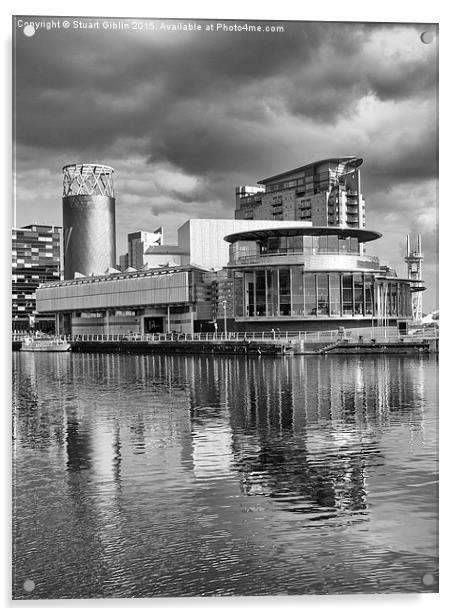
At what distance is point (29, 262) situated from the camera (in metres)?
22.2

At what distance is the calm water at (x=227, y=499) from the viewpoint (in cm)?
834

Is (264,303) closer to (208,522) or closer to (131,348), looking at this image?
(131,348)

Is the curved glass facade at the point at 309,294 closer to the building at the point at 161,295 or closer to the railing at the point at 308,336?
the railing at the point at 308,336

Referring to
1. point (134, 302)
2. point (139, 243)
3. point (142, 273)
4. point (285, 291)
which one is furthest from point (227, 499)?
point (139, 243)

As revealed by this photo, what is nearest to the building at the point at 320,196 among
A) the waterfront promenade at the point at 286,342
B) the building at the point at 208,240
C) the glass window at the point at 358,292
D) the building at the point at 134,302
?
the building at the point at 208,240

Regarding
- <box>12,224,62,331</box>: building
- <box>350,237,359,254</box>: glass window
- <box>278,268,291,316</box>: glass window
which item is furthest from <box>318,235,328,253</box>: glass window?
<box>12,224,62,331</box>: building

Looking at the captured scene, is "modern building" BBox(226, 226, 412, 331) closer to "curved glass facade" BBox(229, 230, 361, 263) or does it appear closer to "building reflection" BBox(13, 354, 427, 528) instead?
"curved glass facade" BBox(229, 230, 361, 263)

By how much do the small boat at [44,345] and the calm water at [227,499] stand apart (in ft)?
140

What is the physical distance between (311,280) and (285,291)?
7.04ft

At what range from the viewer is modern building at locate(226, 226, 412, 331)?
57656 millimetres

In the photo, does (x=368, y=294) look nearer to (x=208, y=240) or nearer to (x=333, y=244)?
(x=333, y=244)

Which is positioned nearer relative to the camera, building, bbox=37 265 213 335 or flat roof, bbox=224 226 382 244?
flat roof, bbox=224 226 382 244

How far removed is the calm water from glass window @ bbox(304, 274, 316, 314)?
115 feet

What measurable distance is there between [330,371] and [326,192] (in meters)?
71.9
